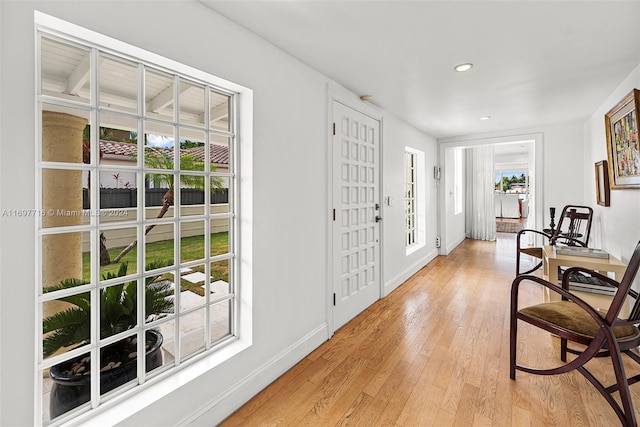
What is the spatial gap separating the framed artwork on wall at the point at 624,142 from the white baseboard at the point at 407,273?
94.4 inches

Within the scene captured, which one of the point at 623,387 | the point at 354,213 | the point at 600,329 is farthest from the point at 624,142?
the point at 354,213

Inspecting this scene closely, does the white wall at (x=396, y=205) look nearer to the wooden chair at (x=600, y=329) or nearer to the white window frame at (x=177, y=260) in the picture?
the wooden chair at (x=600, y=329)

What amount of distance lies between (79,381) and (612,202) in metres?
4.51

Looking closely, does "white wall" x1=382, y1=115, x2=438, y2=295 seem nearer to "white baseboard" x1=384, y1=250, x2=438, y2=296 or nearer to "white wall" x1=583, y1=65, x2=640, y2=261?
"white baseboard" x1=384, y1=250, x2=438, y2=296

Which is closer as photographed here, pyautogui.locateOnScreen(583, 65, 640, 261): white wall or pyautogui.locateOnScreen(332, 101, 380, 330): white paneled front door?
pyautogui.locateOnScreen(583, 65, 640, 261): white wall

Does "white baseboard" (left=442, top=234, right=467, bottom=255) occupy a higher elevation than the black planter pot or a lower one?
higher

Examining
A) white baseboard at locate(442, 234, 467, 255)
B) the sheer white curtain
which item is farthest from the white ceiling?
the sheer white curtain

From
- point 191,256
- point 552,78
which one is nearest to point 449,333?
point 191,256

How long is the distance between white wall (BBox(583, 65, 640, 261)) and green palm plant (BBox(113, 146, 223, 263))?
3.34m

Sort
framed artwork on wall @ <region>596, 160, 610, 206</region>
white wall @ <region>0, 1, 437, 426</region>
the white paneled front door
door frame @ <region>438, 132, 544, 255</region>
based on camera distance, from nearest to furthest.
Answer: white wall @ <region>0, 1, 437, 426</region> < the white paneled front door < framed artwork on wall @ <region>596, 160, 610, 206</region> < door frame @ <region>438, 132, 544, 255</region>

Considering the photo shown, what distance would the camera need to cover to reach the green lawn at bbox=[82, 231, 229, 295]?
1381mm

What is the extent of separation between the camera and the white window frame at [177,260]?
1103mm

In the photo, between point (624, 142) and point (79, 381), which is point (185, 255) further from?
point (624, 142)

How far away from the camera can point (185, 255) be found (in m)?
1.65
